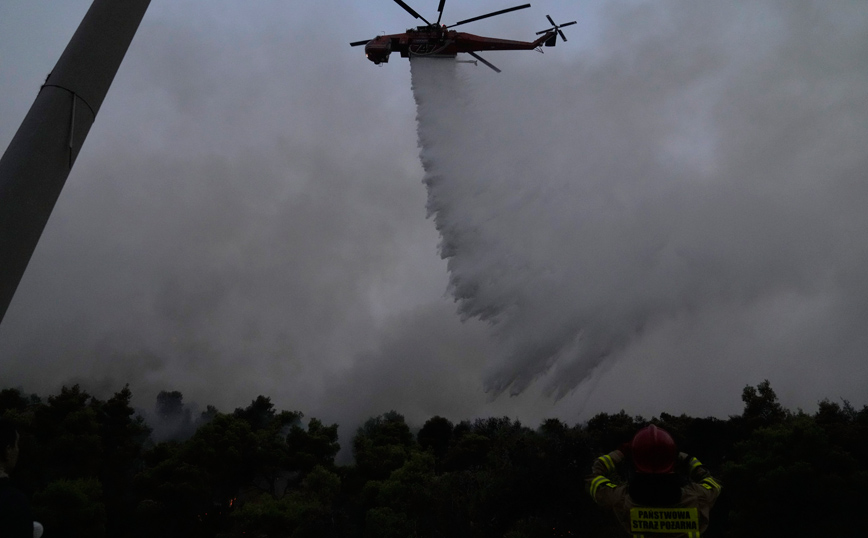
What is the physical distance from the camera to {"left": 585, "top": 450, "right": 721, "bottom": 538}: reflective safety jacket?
3732mm

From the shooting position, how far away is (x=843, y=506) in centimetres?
3114

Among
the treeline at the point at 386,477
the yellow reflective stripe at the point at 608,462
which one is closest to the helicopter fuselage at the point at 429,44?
the treeline at the point at 386,477

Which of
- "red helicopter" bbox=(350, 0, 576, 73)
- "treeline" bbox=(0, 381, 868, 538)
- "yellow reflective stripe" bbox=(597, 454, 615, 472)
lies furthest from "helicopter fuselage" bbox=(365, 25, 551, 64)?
"yellow reflective stripe" bbox=(597, 454, 615, 472)

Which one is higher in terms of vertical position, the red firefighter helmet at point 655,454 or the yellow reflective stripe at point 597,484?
the red firefighter helmet at point 655,454

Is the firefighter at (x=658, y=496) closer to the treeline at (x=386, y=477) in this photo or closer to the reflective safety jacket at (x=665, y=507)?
the reflective safety jacket at (x=665, y=507)

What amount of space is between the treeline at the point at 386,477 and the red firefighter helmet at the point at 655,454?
91.1ft

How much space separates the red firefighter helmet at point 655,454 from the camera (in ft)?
12.4

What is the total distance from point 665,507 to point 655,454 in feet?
1.13

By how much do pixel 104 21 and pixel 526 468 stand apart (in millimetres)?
30718

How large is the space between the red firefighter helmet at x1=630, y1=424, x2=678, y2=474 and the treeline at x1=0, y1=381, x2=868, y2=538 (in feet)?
91.1

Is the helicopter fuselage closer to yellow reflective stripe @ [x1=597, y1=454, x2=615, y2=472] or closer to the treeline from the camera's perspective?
the treeline

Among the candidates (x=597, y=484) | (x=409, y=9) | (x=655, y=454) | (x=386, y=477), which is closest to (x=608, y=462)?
(x=597, y=484)

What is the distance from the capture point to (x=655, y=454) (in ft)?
12.4

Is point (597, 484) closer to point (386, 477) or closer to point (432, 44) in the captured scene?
point (432, 44)
